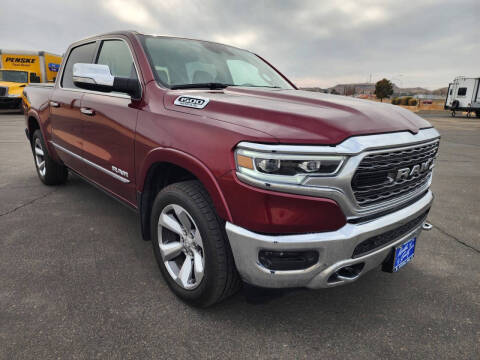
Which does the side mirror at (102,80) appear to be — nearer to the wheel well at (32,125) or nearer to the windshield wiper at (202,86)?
the windshield wiper at (202,86)

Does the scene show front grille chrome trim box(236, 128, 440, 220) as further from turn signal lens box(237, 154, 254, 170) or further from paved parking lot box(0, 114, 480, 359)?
paved parking lot box(0, 114, 480, 359)

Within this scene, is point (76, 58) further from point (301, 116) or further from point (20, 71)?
point (20, 71)

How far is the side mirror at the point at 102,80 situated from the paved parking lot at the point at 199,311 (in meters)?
1.36

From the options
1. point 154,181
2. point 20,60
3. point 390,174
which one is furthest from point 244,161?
point 20,60

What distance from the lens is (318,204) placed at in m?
1.60

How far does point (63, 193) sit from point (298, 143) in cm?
388

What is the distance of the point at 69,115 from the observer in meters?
3.43

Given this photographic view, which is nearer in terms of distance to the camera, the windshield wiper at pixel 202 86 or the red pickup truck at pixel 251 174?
the red pickup truck at pixel 251 174

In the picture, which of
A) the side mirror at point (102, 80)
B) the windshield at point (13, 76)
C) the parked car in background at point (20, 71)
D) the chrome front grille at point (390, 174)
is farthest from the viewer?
the windshield at point (13, 76)

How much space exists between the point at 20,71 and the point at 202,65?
17.5 meters

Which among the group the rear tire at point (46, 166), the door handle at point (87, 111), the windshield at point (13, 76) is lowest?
the rear tire at point (46, 166)

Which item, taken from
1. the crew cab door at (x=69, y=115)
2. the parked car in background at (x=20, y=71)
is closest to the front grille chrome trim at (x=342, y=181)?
the crew cab door at (x=69, y=115)

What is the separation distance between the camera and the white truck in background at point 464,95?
2500cm

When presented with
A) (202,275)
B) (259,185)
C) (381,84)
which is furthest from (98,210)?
(381,84)
